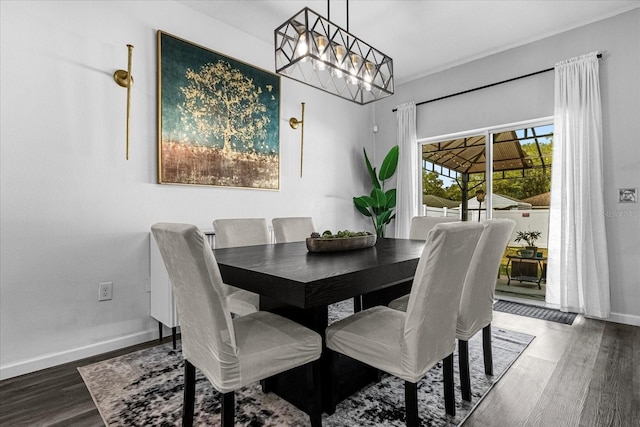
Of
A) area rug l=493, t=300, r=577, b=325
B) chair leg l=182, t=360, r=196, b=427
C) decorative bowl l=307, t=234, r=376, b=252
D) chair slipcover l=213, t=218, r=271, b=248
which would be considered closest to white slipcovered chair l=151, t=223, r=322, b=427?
chair leg l=182, t=360, r=196, b=427

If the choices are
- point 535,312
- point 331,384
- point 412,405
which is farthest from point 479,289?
point 535,312

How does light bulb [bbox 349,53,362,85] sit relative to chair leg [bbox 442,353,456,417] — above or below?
above

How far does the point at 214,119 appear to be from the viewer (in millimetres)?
3035

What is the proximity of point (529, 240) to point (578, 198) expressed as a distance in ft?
2.49

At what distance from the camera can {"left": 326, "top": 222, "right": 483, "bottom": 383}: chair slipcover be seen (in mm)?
1258

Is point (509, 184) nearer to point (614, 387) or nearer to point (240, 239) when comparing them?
point (614, 387)

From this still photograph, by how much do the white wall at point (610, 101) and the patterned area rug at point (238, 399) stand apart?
173 cm

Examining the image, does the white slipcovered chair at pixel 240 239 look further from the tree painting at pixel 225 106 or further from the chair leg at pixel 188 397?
the tree painting at pixel 225 106

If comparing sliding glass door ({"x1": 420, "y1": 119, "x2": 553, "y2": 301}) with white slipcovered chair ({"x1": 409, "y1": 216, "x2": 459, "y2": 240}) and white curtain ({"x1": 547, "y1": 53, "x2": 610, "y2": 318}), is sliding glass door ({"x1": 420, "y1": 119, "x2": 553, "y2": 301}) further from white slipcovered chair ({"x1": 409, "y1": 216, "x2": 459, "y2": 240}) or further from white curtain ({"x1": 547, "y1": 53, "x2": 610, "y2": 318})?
white slipcovered chair ({"x1": 409, "y1": 216, "x2": 459, "y2": 240})

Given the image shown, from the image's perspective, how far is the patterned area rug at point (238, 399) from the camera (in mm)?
1587

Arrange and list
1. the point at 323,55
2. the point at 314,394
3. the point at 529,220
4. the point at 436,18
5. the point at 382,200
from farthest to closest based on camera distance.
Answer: the point at 382,200 → the point at 529,220 → the point at 436,18 → the point at 323,55 → the point at 314,394

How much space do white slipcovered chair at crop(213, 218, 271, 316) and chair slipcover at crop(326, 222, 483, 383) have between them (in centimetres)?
78

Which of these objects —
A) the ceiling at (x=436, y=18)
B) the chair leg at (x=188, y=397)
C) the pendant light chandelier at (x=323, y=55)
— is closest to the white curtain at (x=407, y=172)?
the ceiling at (x=436, y=18)

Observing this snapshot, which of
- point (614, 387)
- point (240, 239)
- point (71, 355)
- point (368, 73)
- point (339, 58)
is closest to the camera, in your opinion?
point (614, 387)
